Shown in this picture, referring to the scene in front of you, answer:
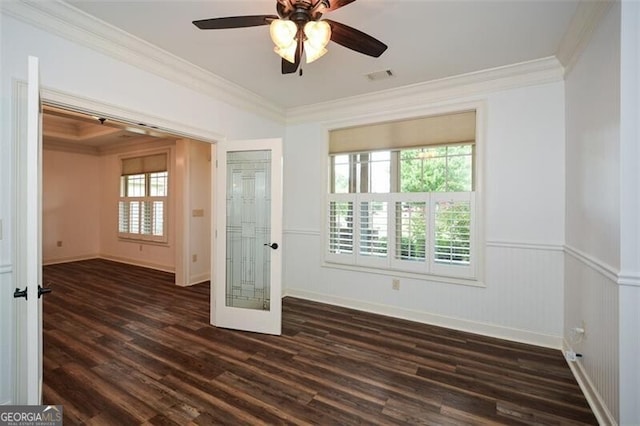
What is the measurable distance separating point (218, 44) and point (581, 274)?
353 centimetres

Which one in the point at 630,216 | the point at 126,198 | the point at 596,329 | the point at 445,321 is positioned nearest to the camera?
the point at 630,216

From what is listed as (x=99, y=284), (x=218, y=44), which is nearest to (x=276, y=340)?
(x=218, y=44)

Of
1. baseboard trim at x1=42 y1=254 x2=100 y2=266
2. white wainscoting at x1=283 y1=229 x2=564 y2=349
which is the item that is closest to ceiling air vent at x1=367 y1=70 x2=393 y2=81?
white wainscoting at x1=283 y1=229 x2=564 y2=349

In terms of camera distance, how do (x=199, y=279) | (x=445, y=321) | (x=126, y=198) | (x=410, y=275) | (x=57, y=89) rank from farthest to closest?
(x=126, y=198), (x=199, y=279), (x=410, y=275), (x=445, y=321), (x=57, y=89)

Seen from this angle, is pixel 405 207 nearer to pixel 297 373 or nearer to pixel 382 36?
pixel 382 36

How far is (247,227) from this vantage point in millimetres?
3352

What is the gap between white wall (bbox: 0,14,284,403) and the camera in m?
1.83

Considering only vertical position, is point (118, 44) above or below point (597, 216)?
above

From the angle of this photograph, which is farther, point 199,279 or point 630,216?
point 199,279

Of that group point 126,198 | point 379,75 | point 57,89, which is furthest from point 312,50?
point 126,198

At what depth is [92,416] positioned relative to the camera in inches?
73.6

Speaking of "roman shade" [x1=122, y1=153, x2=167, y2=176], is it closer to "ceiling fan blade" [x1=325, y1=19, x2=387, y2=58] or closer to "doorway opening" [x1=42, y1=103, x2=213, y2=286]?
"doorway opening" [x1=42, y1=103, x2=213, y2=286]

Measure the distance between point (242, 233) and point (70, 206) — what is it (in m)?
6.06

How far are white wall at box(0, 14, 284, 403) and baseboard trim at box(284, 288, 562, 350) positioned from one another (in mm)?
2685
